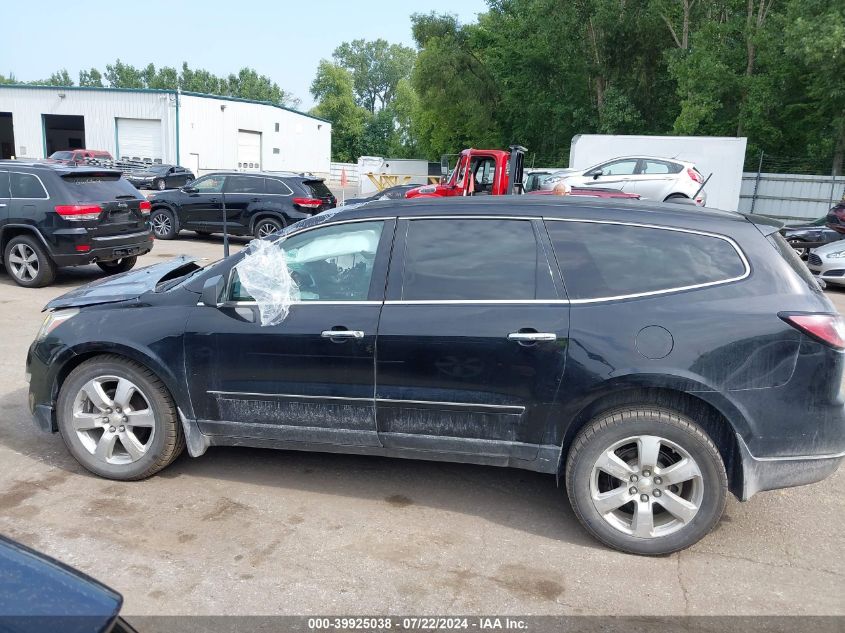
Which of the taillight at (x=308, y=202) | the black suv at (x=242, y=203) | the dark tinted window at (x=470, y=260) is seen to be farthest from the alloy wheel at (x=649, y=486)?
the taillight at (x=308, y=202)

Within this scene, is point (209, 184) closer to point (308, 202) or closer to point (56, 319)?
point (308, 202)

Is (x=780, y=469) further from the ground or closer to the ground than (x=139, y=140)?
closer to the ground

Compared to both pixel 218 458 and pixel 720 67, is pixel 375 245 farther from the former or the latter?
pixel 720 67

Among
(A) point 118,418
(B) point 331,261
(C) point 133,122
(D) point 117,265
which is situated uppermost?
(C) point 133,122

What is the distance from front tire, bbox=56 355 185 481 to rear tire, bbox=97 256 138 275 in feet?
25.5

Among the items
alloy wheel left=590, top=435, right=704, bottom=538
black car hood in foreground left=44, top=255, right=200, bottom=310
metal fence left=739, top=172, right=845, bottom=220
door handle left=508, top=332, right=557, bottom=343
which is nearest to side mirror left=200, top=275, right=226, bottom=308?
black car hood in foreground left=44, top=255, right=200, bottom=310

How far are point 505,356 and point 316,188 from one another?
1236 centimetres

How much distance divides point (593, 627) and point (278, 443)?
1968 millimetres

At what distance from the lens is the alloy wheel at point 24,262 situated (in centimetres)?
995

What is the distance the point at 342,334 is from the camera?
379cm

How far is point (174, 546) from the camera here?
3574 mm

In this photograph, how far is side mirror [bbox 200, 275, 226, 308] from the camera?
402 centimetres

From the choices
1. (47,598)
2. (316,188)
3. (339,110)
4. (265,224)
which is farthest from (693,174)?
(339,110)

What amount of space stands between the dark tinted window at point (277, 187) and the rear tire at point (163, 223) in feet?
8.40
